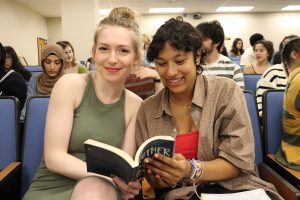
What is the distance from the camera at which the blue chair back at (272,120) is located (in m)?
1.79

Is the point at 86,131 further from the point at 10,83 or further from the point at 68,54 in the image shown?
the point at 68,54

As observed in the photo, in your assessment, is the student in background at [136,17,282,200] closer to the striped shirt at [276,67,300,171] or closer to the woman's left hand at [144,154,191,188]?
the woman's left hand at [144,154,191,188]

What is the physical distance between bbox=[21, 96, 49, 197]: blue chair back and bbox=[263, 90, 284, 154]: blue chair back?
4.02ft

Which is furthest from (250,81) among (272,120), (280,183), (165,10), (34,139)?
(165,10)

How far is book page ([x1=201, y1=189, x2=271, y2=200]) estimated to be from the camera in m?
1.27

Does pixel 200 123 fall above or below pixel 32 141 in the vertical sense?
above

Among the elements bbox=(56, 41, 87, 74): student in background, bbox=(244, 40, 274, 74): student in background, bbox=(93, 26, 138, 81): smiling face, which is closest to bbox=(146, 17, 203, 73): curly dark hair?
bbox=(93, 26, 138, 81): smiling face

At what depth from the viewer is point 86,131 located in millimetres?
1402

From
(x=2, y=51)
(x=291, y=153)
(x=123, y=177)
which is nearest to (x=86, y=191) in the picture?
(x=123, y=177)

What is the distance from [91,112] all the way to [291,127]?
3.39 feet

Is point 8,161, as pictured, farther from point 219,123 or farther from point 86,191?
point 219,123

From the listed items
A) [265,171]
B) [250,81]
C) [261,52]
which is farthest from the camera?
[261,52]

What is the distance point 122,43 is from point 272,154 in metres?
1.02

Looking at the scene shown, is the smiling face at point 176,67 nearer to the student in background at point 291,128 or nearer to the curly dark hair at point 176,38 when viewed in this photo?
the curly dark hair at point 176,38
